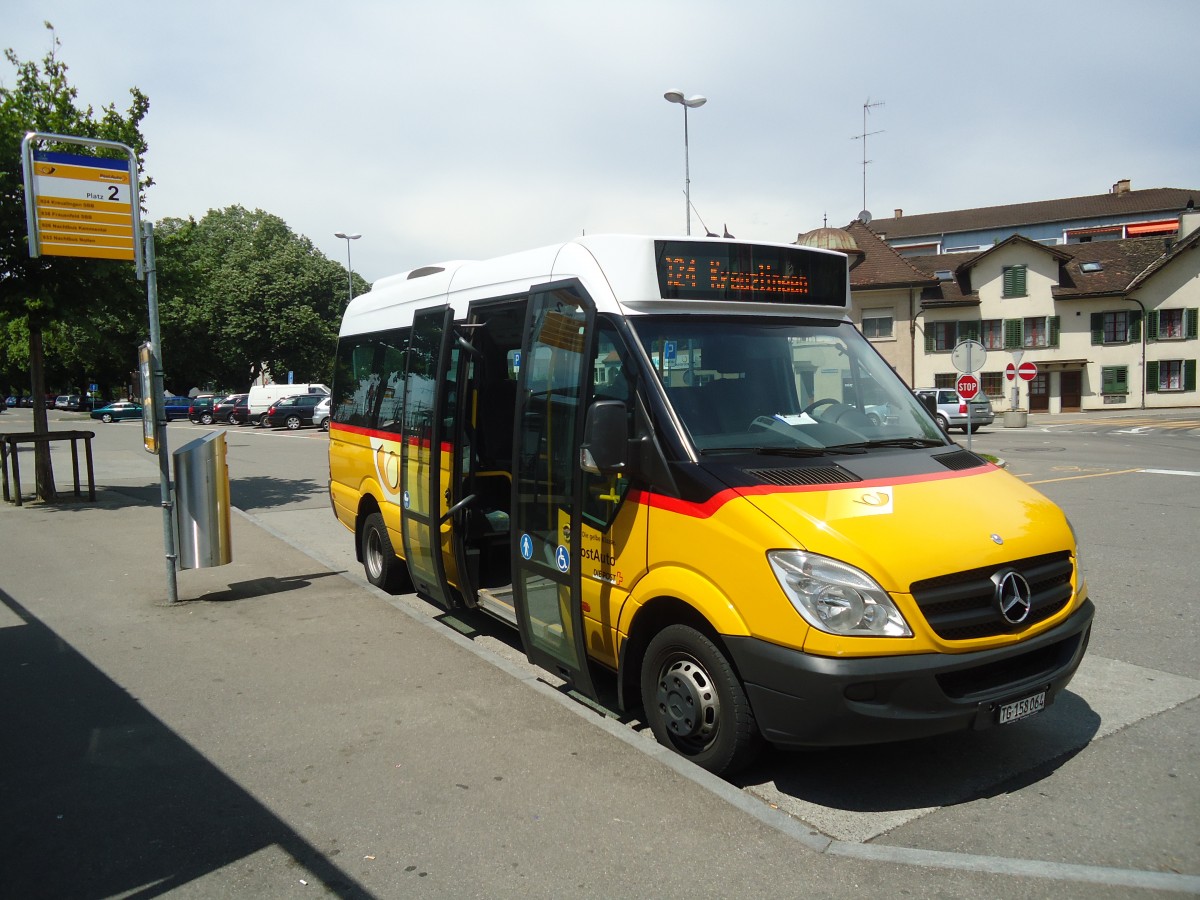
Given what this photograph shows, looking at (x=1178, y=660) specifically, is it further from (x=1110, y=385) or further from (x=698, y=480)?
(x=1110, y=385)

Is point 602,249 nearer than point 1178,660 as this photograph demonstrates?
Yes

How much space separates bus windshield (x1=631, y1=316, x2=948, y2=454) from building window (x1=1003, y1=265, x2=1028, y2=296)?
165ft

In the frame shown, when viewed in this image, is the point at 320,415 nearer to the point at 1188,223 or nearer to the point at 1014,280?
the point at 1014,280

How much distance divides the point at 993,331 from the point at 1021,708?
51.6 meters

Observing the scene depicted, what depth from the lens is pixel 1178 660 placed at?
598cm

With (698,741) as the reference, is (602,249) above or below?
above

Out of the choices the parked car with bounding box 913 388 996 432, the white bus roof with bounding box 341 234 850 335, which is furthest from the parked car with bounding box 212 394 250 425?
the white bus roof with bounding box 341 234 850 335

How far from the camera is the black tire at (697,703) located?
4012mm

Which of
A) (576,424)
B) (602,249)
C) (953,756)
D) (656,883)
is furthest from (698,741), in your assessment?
(602,249)

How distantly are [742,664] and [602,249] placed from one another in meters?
2.30

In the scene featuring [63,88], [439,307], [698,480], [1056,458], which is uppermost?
[63,88]

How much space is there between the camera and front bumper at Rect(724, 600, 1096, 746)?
3.59 metres

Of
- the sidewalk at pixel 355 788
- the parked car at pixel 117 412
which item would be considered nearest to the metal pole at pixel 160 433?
the sidewalk at pixel 355 788

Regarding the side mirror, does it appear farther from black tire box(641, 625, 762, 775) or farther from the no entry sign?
the no entry sign
